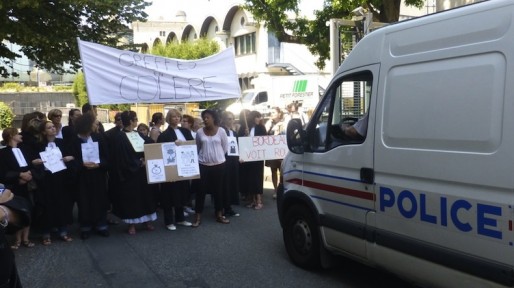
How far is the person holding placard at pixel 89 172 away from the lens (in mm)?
6949

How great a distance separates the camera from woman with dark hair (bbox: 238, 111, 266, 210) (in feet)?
29.1

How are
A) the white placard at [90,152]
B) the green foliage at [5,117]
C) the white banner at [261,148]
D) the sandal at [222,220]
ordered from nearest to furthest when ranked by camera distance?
the white placard at [90,152]
the sandal at [222,220]
the white banner at [261,148]
the green foliage at [5,117]

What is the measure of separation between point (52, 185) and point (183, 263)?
7.45 ft

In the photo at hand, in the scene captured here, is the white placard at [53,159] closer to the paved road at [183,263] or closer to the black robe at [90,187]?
the black robe at [90,187]

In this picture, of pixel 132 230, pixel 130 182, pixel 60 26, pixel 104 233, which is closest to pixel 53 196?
pixel 104 233

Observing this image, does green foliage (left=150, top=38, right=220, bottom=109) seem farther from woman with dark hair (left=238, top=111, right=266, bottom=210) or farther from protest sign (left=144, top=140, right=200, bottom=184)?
protest sign (left=144, top=140, right=200, bottom=184)

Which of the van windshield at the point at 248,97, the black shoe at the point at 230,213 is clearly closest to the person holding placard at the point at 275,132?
the black shoe at the point at 230,213

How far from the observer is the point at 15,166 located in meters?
6.49

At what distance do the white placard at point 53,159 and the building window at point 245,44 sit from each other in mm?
31552

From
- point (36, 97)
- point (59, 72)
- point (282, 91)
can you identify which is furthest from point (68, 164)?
point (36, 97)

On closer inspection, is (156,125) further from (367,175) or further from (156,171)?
(367,175)

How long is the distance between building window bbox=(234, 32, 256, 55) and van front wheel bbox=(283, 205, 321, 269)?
32.5 m

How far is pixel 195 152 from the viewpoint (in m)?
7.59

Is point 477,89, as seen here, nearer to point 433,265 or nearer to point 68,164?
point 433,265
